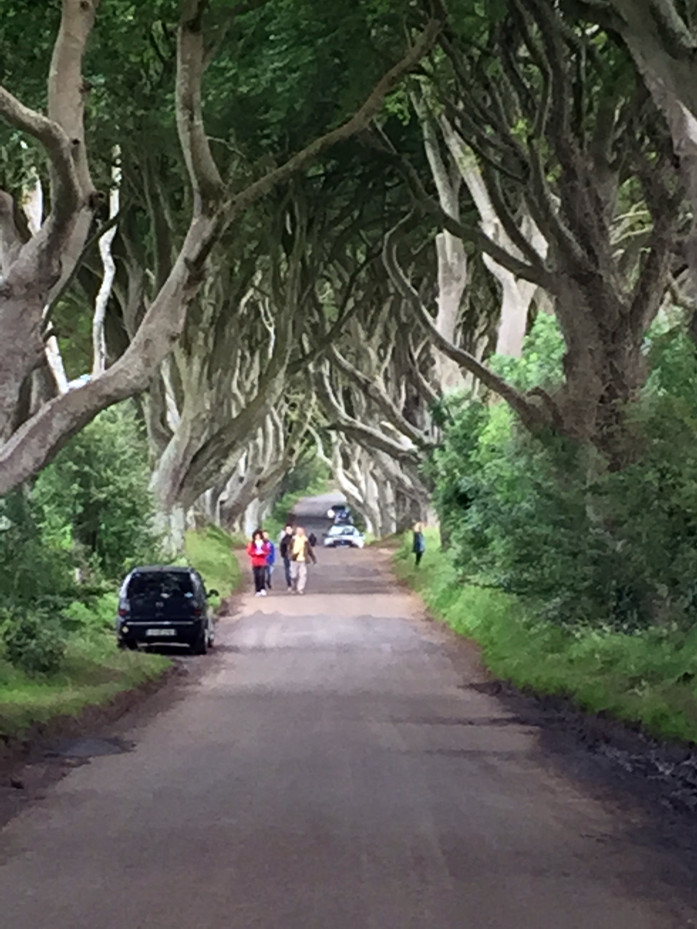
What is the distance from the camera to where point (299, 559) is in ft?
146

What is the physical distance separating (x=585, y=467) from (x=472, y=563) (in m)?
10.2

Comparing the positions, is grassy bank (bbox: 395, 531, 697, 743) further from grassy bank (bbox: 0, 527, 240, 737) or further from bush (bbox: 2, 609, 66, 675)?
bush (bbox: 2, 609, 66, 675)

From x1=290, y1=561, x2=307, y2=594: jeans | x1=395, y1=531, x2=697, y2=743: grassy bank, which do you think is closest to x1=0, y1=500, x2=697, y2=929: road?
x1=395, y1=531, x2=697, y2=743: grassy bank

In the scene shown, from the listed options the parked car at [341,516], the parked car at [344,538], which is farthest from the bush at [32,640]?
the parked car at [341,516]

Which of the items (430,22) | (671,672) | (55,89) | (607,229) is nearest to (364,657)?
(607,229)

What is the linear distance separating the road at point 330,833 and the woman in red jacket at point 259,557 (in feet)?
73.5

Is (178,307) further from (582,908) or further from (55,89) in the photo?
(582,908)

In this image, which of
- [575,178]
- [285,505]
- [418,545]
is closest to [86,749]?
[575,178]

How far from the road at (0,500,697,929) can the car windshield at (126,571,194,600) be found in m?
7.57

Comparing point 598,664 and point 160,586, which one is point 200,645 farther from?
point 598,664

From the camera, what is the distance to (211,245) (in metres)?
15.9

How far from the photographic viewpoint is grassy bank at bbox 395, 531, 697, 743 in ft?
49.2

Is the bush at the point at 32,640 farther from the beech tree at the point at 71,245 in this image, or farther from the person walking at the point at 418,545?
the person walking at the point at 418,545

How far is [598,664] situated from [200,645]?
984 cm
